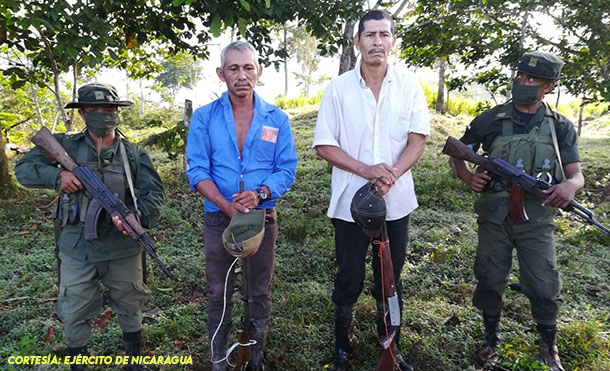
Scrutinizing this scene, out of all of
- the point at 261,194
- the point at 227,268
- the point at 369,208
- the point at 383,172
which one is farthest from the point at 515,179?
the point at 227,268

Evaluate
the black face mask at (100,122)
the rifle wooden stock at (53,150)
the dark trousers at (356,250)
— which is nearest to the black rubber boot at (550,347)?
the dark trousers at (356,250)

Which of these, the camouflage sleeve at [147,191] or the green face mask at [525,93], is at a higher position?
the green face mask at [525,93]

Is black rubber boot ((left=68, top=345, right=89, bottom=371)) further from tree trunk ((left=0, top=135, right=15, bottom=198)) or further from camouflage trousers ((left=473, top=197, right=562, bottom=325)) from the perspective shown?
tree trunk ((left=0, top=135, right=15, bottom=198))

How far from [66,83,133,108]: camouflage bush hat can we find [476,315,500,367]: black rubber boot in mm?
3130

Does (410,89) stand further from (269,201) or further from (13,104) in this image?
(13,104)

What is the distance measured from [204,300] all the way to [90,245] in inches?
62.5

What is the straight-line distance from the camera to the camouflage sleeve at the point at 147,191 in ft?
9.26

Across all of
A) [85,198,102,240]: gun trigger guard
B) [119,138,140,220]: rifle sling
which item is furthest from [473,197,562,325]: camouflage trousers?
[85,198,102,240]: gun trigger guard

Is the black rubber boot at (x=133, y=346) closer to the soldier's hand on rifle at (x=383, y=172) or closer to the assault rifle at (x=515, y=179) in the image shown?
the soldier's hand on rifle at (x=383, y=172)

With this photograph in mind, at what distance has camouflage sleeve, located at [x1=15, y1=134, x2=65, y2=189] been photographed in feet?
8.57

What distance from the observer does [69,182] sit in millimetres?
2594

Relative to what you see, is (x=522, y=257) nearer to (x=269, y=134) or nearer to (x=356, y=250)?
(x=356, y=250)

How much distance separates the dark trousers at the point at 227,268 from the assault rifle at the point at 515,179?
59.5 inches

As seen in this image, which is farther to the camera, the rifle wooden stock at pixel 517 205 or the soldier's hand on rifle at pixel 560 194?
the rifle wooden stock at pixel 517 205
